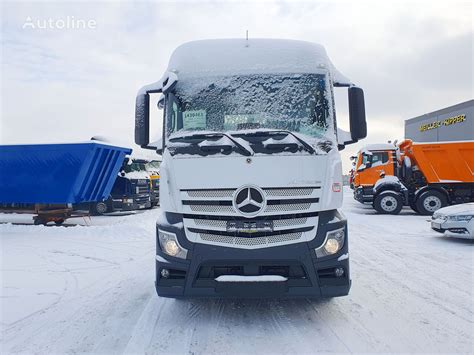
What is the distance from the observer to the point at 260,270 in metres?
3.52

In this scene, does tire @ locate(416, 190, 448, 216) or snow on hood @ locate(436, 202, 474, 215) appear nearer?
snow on hood @ locate(436, 202, 474, 215)

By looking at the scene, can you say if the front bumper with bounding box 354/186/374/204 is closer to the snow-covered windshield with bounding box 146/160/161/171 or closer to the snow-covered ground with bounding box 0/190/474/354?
the snow-covered ground with bounding box 0/190/474/354

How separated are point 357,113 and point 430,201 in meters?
12.1

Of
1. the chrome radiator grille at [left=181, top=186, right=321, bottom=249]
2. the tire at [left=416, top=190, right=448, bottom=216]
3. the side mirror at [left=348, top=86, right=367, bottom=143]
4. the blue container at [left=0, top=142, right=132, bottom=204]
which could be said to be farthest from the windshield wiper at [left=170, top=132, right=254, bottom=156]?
the tire at [left=416, top=190, right=448, bottom=216]

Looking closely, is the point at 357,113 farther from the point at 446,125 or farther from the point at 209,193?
the point at 446,125

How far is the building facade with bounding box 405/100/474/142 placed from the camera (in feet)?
97.1

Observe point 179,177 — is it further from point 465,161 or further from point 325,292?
point 465,161

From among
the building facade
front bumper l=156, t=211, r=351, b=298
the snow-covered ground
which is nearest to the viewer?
the snow-covered ground

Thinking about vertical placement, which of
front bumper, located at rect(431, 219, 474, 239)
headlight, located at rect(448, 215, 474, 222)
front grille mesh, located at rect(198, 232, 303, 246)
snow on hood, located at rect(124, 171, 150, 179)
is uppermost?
snow on hood, located at rect(124, 171, 150, 179)

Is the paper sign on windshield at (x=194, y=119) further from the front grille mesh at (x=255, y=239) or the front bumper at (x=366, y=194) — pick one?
the front bumper at (x=366, y=194)

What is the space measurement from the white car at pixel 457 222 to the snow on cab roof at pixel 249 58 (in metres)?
5.70

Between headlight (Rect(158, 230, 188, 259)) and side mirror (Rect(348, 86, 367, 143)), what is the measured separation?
2.41m

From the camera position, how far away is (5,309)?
433cm

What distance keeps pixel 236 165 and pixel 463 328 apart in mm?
2844
